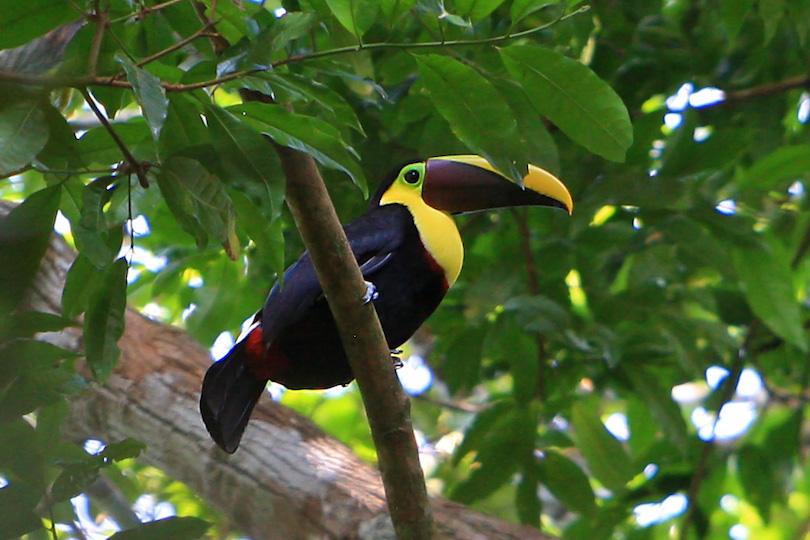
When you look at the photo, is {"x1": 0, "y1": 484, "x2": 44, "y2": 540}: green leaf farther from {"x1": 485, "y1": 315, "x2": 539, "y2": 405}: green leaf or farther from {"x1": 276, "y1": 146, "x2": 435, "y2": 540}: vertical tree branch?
{"x1": 485, "y1": 315, "x2": 539, "y2": 405}: green leaf

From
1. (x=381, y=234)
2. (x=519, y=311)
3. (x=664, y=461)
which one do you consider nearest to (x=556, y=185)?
(x=381, y=234)

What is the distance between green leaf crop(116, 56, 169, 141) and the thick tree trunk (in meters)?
1.66

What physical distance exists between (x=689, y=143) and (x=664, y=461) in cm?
140

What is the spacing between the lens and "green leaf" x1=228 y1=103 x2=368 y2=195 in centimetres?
173

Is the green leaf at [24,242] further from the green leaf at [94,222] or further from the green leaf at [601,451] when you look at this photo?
the green leaf at [601,451]

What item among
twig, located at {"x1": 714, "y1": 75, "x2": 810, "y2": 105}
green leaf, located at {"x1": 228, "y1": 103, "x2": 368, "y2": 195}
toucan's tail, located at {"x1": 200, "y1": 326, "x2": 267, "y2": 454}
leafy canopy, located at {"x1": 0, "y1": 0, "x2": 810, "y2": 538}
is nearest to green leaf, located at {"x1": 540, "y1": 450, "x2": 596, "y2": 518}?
leafy canopy, located at {"x1": 0, "y1": 0, "x2": 810, "y2": 538}

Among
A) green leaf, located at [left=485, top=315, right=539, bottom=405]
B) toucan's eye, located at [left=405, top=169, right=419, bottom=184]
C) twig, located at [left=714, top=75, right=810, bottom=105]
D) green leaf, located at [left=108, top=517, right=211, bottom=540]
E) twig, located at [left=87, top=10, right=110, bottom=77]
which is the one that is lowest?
green leaf, located at [left=485, top=315, right=539, bottom=405]

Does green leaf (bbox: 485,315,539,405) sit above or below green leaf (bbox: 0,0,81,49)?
below

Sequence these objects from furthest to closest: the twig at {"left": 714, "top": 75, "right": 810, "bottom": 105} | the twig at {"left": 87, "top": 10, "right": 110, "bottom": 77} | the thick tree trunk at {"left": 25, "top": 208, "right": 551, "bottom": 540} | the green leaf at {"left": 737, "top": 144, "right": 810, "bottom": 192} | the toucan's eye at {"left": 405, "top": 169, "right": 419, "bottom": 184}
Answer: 1. the twig at {"left": 714, "top": 75, "right": 810, "bottom": 105}
2. the green leaf at {"left": 737, "top": 144, "right": 810, "bottom": 192}
3. the thick tree trunk at {"left": 25, "top": 208, "right": 551, "bottom": 540}
4. the toucan's eye at {"left": 405, "top": 169, "right": 419, "bottom": 184}
5. the twig at {"left": 87, "top": 10, "right": 110, "bottom": 77}

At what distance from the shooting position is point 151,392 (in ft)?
10.2

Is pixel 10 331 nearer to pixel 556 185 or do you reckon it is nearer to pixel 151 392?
pixel 556 185

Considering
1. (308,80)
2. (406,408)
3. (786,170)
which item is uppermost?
(308,80)

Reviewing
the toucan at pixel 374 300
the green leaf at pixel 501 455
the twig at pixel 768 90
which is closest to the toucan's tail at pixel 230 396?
the toucan at pixel 374 300

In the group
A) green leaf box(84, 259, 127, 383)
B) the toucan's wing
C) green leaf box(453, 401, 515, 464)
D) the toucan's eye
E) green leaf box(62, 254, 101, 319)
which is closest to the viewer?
green leaf box(84, 259, 127, 383)
